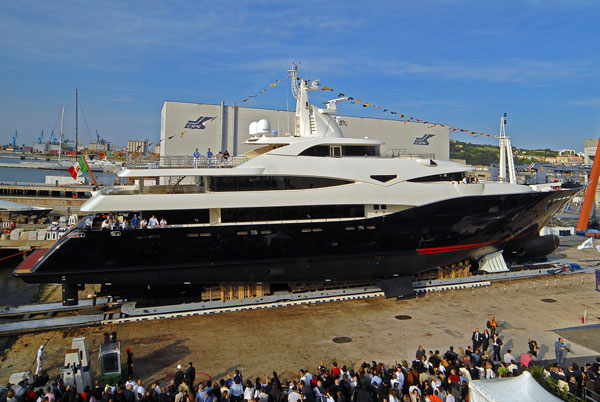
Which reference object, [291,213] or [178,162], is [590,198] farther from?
[178,162]

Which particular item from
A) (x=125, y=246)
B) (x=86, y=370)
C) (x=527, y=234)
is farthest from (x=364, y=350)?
(x=527, y=234)

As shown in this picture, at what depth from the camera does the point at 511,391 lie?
6.61 meters

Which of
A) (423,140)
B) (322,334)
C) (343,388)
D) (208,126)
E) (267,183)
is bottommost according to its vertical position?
(322,334)

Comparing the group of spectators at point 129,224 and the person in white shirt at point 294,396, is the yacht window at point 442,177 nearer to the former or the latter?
the group of spectators at point 129,224

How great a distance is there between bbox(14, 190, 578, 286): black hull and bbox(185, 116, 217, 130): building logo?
19.0m

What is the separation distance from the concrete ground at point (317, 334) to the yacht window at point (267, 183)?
431 centimetres

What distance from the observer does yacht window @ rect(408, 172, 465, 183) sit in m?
16.4

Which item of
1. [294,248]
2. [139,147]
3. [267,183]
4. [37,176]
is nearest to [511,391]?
[294,248]

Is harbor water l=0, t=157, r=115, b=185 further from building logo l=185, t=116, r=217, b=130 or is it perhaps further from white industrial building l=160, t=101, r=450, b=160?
building logo l=185, t=116, r=217, b=130

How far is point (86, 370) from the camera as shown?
885 cm

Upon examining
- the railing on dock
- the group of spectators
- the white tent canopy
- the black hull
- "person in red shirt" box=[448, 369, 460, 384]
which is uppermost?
the railing on dock

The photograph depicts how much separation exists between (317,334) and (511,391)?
649 cm

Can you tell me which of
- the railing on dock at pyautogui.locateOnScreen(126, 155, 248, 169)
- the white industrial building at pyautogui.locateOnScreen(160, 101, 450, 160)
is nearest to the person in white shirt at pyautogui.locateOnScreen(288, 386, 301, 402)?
the railing on dock at pyautogui.locateOnScreen(126, 155, 248, 169)

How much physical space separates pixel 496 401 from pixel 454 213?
10.6 meters
